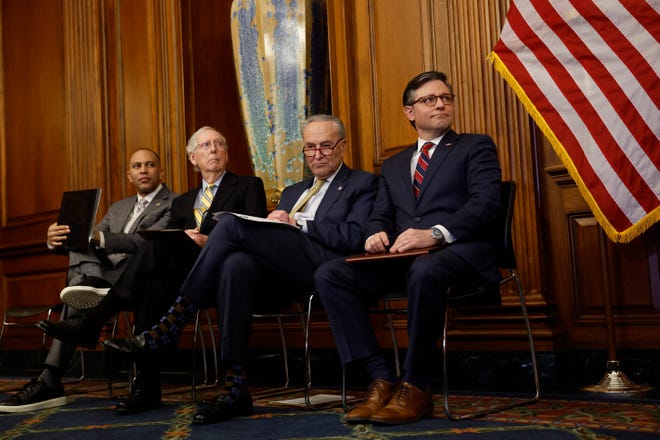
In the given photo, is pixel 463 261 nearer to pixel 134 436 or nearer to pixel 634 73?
pixel 634 73

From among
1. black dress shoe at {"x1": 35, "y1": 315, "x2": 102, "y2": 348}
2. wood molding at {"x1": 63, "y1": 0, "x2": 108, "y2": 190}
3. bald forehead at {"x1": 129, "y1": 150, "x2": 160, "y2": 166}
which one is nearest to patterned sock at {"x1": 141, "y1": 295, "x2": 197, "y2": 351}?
black dress shoe at {"x1": 35, "y1": 315, "x2": 102, "y2": 348}

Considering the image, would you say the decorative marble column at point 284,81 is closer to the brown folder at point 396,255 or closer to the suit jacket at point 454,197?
the suit jacket at point 454,197

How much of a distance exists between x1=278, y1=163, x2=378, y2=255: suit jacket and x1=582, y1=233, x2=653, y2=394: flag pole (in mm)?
945

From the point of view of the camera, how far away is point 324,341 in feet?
13.2

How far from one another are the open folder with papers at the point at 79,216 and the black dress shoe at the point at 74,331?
0.56 m

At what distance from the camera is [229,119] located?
5.13m

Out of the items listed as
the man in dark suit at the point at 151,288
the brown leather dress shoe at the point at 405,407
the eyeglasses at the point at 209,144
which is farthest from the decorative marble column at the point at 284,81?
the brown leather dress shoe at the point at 405,407

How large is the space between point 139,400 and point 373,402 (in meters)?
1.00

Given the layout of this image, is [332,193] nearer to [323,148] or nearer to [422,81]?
[323,148]

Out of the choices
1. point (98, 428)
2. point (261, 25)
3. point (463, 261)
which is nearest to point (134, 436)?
point (98, 428)

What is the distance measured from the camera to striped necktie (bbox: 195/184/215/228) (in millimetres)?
3484

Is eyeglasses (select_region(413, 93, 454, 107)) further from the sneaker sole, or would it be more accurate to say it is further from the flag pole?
the sneaker sole

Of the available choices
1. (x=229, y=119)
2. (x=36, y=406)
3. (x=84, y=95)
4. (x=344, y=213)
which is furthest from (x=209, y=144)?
(x=84, y=95)

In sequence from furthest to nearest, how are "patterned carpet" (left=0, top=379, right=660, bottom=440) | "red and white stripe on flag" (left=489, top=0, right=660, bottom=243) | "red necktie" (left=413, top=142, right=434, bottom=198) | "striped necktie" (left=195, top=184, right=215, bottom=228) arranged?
"striped necktie" (left=195, top=184, right=215, bottom=228)
"red necktie" (left=413, top=142, right=434, bottom=198)
"red and white stripe on flag" (left=489, top=0, right=660, bottom=243)
"patterned carpet" (left=0, top=379, right=660, bottom=440)
